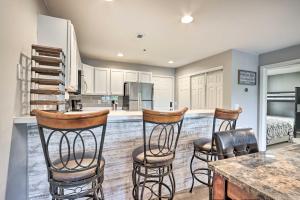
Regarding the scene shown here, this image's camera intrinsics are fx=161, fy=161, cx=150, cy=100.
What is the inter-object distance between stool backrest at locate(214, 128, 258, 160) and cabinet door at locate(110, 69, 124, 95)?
4.12 meters

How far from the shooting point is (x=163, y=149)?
1.63 meters

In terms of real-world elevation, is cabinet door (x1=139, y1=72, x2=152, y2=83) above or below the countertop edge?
above

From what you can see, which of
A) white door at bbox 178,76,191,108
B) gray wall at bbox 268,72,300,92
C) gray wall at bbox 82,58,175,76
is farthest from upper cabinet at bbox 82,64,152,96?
gray wall at bbox 268,72,300,92

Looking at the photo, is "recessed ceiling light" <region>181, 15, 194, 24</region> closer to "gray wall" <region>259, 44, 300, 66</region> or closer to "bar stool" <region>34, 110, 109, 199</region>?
"bar stool" <region>34, 110, 109, 199</region>

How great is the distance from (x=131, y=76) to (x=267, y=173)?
182 inches

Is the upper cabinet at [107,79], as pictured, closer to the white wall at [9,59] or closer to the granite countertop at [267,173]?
the white wall at [9,59]

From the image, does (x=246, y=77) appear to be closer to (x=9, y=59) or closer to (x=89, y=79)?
(x=89, y=79)

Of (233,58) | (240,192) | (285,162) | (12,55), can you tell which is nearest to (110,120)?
(12,55)

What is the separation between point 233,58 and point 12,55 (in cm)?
394

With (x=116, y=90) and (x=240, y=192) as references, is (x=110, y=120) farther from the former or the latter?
(x=116, y=90)

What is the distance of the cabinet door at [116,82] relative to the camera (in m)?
4.89

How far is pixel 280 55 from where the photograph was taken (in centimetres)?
364

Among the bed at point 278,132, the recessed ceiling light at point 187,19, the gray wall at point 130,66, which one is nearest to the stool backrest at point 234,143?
the recessed ceiling light at point 187,19

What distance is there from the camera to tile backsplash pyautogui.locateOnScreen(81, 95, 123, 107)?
15.9 feet
